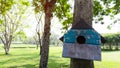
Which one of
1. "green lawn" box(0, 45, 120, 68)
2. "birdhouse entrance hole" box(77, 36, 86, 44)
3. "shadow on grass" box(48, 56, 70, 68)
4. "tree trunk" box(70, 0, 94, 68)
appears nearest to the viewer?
"birdhouse entrance hole" box(77, 36, 86, 44)

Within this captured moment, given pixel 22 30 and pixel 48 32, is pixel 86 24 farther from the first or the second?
pixel 22 30

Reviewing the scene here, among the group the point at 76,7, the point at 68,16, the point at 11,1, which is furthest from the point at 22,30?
the point at 76,7

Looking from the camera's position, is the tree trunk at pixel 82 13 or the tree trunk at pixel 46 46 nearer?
the tree trunk at pixel 82 13

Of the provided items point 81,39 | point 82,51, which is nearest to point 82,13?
point 81,39

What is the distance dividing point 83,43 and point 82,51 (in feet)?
0.71

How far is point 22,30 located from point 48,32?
30.2 meters

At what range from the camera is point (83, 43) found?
5.78 m

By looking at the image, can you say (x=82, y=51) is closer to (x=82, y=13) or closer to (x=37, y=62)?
(x=82, y=13)

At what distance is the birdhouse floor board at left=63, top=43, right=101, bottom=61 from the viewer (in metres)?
5.54

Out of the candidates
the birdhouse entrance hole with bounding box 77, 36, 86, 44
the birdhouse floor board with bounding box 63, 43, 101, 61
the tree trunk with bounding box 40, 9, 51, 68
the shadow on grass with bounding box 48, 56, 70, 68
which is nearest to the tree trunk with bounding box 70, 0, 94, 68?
the birdhouse floor board with bounding box 63, 43, 101, 61

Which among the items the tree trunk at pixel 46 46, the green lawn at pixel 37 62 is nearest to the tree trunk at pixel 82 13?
the tree trunk at pixel 46 46

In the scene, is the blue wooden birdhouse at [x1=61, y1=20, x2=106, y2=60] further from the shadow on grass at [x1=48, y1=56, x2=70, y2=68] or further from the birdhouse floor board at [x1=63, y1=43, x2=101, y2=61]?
the shadow on grass at [x1=48, y1=56, x2=70, y2=68]

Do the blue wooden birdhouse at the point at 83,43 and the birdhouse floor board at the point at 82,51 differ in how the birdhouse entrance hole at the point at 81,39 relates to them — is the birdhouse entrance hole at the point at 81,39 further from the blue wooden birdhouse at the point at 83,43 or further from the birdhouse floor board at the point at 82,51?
the birdhouse floor board at the point at 82,51

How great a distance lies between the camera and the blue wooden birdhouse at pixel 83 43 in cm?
555
